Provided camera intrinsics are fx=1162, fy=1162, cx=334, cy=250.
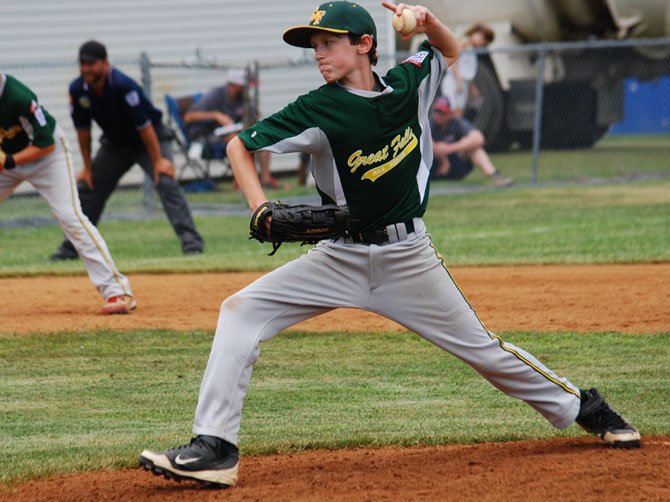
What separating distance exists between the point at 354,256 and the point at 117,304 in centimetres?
418

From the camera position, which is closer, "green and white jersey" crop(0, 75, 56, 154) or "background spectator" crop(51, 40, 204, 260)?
"green and white jersey" crop(0, 75, 56, 154)

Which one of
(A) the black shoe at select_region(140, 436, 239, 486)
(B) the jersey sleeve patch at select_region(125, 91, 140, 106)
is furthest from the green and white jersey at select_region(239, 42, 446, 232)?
(B) the jersey sleeve patch at select_region(125, 91, 140, 106)

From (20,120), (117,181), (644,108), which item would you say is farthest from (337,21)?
(644,108)

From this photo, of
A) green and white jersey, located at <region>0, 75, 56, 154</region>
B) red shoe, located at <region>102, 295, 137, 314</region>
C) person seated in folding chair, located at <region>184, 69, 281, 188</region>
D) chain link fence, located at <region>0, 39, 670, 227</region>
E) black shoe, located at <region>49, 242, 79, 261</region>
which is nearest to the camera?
green and white jersey, located at <region>0, 75, 56, 154</region>

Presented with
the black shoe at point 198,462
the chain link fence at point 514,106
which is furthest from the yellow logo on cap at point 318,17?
the chain link fence at point 514,106

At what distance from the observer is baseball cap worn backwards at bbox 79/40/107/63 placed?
9891 mm

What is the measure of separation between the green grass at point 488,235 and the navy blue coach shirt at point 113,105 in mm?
1345

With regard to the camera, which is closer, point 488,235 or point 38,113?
point 38,113

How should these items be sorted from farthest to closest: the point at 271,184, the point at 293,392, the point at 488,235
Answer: the point at 271,184 → the point at 488,235 → the point at 293,392

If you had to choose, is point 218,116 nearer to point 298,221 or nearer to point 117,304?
point 117,304

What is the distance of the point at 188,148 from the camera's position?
18078mm

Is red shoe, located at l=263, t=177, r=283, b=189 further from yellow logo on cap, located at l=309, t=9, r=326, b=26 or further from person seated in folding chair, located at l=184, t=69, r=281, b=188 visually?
yellow logo on cap, located at l=309, t=9, r=326, b=26

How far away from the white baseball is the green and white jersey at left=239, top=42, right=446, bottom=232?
6.6 inches

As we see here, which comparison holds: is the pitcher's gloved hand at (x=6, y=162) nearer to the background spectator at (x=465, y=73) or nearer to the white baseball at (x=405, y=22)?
the white baseball at (x=405, y=22)
